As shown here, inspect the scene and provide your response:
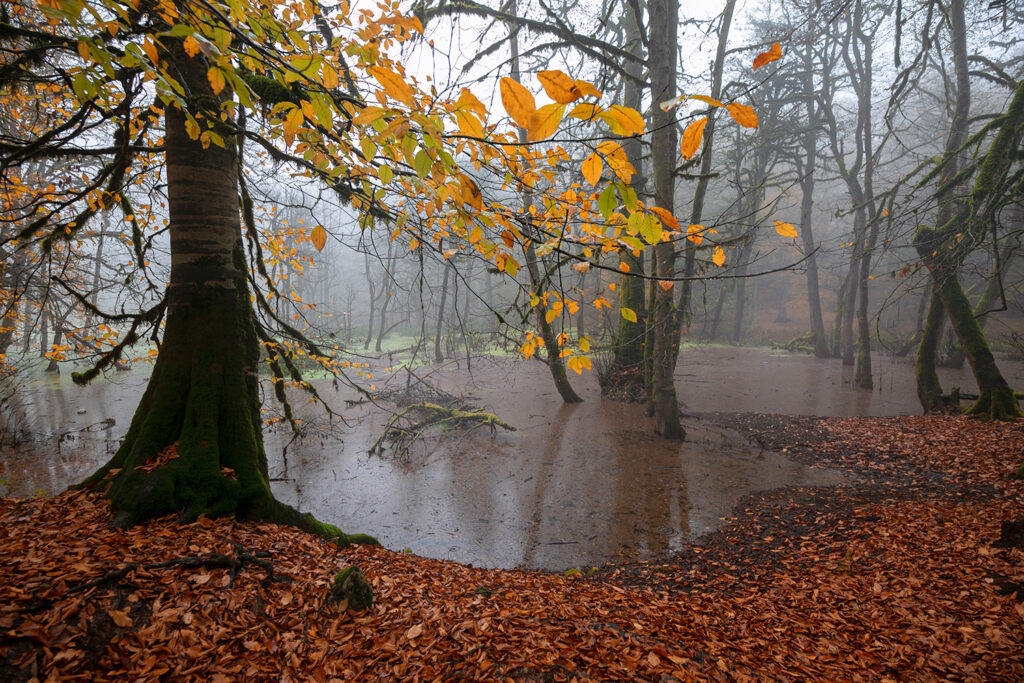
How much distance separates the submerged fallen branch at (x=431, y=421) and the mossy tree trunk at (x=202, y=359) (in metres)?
4.79

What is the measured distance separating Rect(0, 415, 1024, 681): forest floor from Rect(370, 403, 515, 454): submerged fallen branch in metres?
4.66


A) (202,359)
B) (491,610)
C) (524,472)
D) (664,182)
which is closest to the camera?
(491,610)

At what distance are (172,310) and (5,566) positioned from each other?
1729 mm

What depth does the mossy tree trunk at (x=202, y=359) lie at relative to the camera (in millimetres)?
2984

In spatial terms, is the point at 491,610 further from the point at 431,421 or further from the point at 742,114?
the point at 431,421

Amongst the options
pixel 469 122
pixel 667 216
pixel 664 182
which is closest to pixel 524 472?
pixel 664 182

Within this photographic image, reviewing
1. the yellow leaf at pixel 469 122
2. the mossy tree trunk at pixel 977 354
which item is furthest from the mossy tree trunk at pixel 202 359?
the mossy tree trunk at pixel 977 354

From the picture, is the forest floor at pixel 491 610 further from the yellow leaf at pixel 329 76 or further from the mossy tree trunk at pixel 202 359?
the yellow leaf at pixel 329 76

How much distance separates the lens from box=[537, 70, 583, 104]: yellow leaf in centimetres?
116

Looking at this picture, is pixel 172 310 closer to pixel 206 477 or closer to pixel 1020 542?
pixel 206 477

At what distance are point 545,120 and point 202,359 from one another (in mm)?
3147

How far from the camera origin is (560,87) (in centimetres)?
116

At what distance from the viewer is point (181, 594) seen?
2105 mm

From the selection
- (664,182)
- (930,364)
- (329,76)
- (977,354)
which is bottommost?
(930,364)
